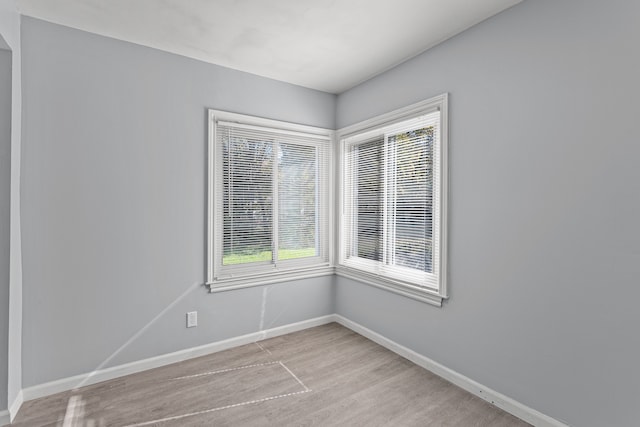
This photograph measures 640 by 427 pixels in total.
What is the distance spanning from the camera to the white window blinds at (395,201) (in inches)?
106

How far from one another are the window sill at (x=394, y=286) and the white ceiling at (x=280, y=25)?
6.64 feet

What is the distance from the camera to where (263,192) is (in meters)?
3.29
